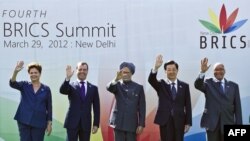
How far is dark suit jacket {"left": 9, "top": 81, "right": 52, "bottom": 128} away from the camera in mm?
4520

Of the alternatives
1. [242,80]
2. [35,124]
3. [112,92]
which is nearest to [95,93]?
[112,92]

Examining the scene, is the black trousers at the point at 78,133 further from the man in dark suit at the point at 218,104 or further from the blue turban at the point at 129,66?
the man in dark suit at the point at 218,104

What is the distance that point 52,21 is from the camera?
4547mm

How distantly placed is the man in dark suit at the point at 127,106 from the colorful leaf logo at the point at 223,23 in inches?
29.5

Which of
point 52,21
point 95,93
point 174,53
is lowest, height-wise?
point 95,93

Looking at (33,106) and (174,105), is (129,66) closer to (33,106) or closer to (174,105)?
(174,105)

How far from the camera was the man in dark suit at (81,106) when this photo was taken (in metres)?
4.55

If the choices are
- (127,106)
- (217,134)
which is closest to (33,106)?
(127,106)

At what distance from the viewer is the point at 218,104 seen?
4570 millimetres

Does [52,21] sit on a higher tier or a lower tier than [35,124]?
higher

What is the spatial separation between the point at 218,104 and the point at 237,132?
0.28 metres

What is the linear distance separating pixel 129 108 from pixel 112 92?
0.20 meters

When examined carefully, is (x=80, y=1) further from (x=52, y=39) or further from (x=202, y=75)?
(x=202, y=75)

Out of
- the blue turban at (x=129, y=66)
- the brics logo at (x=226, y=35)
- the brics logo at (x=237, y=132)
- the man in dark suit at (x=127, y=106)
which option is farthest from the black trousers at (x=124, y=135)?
the brics logo at (x=226, y=35)
